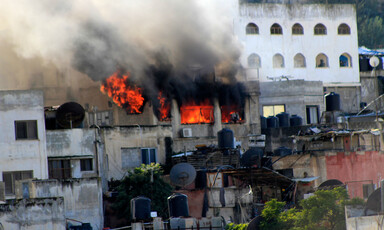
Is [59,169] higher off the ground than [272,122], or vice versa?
[272,122]

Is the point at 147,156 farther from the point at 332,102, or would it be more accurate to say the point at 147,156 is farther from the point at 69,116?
the point at 332,102

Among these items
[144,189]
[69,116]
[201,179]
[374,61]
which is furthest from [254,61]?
[144,189]

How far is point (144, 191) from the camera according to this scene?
4331 cm

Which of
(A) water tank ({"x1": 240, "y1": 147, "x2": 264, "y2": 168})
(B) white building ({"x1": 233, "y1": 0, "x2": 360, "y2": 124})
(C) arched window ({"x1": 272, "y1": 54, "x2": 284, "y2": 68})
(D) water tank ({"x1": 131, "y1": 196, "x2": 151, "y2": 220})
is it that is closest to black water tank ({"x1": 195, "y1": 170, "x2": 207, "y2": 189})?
(A) water tank ({"x1": 240, "y1": 147, "x2": 264, "y2": 168})

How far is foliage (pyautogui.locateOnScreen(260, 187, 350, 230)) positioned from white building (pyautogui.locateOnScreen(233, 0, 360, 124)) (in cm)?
3471

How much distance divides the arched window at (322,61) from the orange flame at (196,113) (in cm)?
1785

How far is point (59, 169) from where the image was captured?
143 feet

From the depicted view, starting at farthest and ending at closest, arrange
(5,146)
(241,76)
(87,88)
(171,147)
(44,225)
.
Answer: (241,76)
(87,88)
(171,147)
(5,146)
(44,225)

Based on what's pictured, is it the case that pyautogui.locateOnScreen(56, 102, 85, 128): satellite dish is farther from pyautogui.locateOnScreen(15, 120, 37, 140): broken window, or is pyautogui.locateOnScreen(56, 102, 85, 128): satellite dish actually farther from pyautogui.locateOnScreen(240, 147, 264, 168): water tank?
pyautogui.locateOnScreen(240, 147, 264, 168): water tank

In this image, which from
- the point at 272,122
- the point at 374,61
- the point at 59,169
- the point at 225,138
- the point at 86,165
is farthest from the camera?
the point at 374,61

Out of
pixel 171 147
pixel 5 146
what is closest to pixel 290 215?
pixel 5 146

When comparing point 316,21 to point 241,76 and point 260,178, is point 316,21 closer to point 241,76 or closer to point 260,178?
point 241,76

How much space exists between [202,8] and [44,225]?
31.4 metres

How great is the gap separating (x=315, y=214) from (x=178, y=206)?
6.72 m
